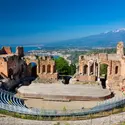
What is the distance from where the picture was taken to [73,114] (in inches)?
947

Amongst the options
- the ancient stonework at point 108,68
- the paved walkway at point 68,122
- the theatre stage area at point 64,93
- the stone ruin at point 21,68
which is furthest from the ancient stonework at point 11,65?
the paved walkway at point 68,122

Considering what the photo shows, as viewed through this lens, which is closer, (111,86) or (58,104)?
(58,104)

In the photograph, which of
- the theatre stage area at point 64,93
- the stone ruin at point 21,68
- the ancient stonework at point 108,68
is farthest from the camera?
the stone ruin at point 21,68

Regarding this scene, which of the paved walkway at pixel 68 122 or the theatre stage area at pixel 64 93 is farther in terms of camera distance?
the theatre stage area at pixel 64 93

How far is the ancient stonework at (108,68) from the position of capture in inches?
1404

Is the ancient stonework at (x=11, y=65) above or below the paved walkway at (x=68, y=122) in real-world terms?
above

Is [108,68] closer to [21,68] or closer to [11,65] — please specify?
[21,68]

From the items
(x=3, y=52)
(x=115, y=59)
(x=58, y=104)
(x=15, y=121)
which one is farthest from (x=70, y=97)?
(x=3, y=52)

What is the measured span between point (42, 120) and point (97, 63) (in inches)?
732

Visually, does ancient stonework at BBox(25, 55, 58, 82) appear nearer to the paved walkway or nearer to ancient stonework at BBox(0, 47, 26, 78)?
ancient stonework at BBox(0, 47, 26, 78)

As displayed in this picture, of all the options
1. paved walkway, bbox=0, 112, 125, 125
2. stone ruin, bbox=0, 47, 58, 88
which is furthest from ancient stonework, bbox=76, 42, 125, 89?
paved walkway, bbox=0, 112, 125, 125

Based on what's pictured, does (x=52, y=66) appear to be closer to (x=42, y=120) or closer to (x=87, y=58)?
(x=87, y=58)

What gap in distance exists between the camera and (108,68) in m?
37.1

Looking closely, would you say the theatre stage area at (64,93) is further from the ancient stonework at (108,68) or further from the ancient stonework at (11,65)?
the ancient stonework at (11,65)
